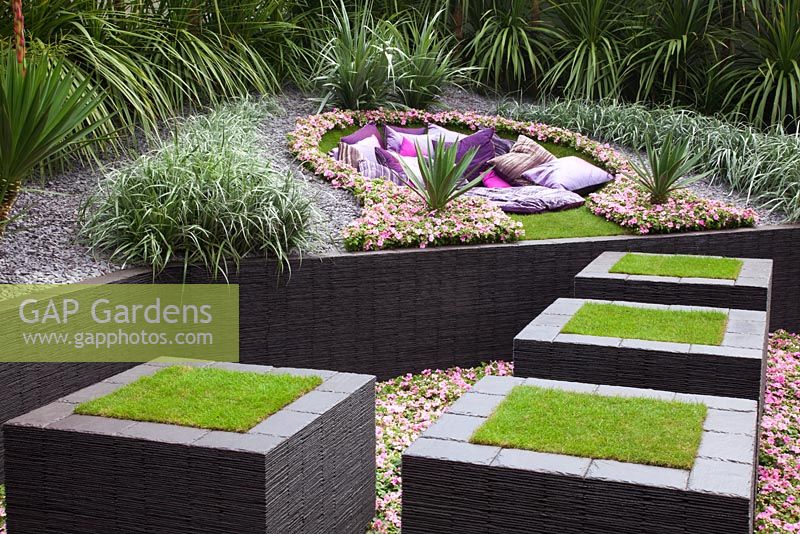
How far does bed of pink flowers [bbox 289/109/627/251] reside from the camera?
4.99 metres

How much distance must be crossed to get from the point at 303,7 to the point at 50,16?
10.2 feet

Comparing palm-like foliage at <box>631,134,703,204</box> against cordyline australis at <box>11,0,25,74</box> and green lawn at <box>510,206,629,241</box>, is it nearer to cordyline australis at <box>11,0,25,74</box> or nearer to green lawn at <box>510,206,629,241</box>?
green lawn at <box>510,206,629,241</box>

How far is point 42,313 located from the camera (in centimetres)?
351

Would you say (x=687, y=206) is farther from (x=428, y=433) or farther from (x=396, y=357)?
(x=428, y=433)

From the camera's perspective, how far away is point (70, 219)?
4660 millimetres

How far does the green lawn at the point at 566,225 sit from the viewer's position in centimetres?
558

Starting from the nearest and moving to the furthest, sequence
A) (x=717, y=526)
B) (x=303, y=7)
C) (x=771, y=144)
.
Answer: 1. (x=717, y=526)
2. (x=771, y=144)
3. (x=303, y=7)

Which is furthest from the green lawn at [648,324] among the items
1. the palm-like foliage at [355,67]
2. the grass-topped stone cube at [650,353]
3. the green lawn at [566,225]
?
the palm-like foliage at [355,67]

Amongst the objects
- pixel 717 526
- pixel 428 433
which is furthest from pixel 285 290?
pixel 717 526

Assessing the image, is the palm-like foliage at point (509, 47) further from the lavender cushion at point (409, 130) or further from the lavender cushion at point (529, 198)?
the lavender cushion at point (529, 198)

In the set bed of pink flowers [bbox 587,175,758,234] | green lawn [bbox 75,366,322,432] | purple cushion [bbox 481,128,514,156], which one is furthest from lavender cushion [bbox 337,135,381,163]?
green lawn [bbox 75,366,322,432]

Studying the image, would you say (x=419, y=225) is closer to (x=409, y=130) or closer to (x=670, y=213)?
(x=670, y=213)

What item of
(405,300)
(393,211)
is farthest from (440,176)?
(405,300)

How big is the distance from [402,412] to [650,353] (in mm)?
1461
